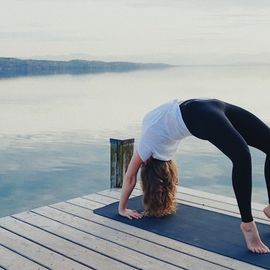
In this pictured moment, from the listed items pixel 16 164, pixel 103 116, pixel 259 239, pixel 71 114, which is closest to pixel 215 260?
pixel 259 239

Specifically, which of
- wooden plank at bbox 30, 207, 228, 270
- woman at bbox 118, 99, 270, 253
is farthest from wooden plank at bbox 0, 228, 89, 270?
woman at bbox 118, 99, 270, 253

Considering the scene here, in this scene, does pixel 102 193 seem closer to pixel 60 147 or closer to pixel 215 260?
pixel 215 260

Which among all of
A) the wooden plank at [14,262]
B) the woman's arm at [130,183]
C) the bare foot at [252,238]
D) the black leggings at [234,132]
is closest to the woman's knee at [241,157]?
the black leggings at [234,132]

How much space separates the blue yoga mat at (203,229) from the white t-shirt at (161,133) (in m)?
0.51

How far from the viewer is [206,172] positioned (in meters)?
10.9

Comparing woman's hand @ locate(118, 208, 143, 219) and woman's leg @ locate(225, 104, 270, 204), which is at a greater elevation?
woman's leg @ locate(225, 104, 270, 204)

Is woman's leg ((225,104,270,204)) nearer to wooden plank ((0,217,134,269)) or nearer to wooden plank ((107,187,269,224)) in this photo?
wooden plank ((107,187,269,224))

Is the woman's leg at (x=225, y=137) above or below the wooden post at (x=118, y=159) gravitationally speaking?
above

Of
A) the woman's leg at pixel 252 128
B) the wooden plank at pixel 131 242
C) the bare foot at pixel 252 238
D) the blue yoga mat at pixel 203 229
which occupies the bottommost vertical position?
the wooden plank at pixel 131 242

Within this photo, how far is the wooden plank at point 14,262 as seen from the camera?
2.91 m

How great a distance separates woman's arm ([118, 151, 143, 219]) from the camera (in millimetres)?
3719

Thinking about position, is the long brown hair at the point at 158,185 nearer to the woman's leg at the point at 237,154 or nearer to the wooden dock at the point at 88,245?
the wooden dock at the point at 88,245

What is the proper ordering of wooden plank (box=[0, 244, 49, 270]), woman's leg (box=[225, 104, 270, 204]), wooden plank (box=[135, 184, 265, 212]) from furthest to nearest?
wooden plank (box=[135, 184, 265, 212]) → woman's leg (box=[225, 104, 270, 204]) → wooden plank (box=[0, 244, 49, 270])

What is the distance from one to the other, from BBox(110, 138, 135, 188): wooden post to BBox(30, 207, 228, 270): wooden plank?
92cm
